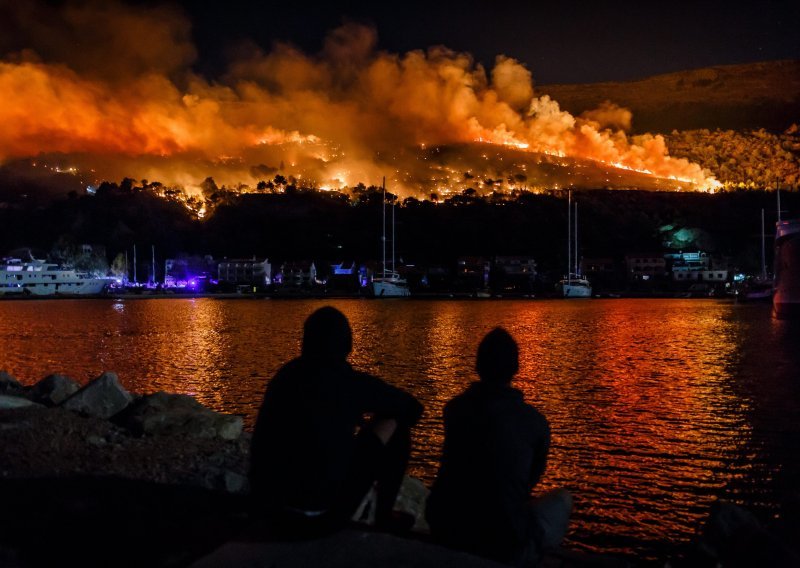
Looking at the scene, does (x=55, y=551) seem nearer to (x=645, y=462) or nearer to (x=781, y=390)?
(x=645, y=462)

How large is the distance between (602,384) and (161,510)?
18.9m

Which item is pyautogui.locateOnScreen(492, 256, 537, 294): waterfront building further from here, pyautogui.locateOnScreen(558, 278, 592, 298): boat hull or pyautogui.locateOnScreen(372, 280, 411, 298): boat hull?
pyautogui.locateOnScreen(372, 280, 411, 298): boat hull

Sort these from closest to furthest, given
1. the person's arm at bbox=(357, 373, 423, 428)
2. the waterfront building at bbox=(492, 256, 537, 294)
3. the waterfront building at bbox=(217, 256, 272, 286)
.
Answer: the person's arm at bbox=(357, 373, 423, 428)
the waterfront building at bbox=(492, 256, 537, 294)
the waterfront building at bbox=(217, 256, 272, 286)

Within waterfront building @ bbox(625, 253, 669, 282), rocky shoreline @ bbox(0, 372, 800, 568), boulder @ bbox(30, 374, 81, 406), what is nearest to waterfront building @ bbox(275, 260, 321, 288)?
waterfront building @ bbox(625, 253, 669, 282)

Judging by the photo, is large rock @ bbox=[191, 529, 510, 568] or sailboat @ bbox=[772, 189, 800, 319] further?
sailboat @ bbox=[772, 189, 800, 319]

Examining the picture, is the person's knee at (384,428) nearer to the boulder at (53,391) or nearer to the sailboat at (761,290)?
the boulder at (53,391)

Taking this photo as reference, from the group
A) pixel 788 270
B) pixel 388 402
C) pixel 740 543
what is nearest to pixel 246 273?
pixel 788 270

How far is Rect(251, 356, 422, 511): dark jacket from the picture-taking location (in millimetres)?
4461

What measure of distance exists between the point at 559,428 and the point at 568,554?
11167 mm

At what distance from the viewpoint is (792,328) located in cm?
4784

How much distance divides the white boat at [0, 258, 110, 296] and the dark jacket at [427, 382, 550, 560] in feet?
507

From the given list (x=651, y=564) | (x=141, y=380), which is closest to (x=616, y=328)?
(x=141, y=380)

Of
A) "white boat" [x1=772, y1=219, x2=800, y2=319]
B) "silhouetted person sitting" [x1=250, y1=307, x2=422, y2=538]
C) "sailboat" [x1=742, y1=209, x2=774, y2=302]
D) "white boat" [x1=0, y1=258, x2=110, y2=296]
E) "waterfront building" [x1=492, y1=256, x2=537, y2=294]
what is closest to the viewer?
"silhouetted person sitting" [x1=250, y1=307, x2=422, y2=538]

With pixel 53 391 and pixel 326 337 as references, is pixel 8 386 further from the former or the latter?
pixel 326 337
